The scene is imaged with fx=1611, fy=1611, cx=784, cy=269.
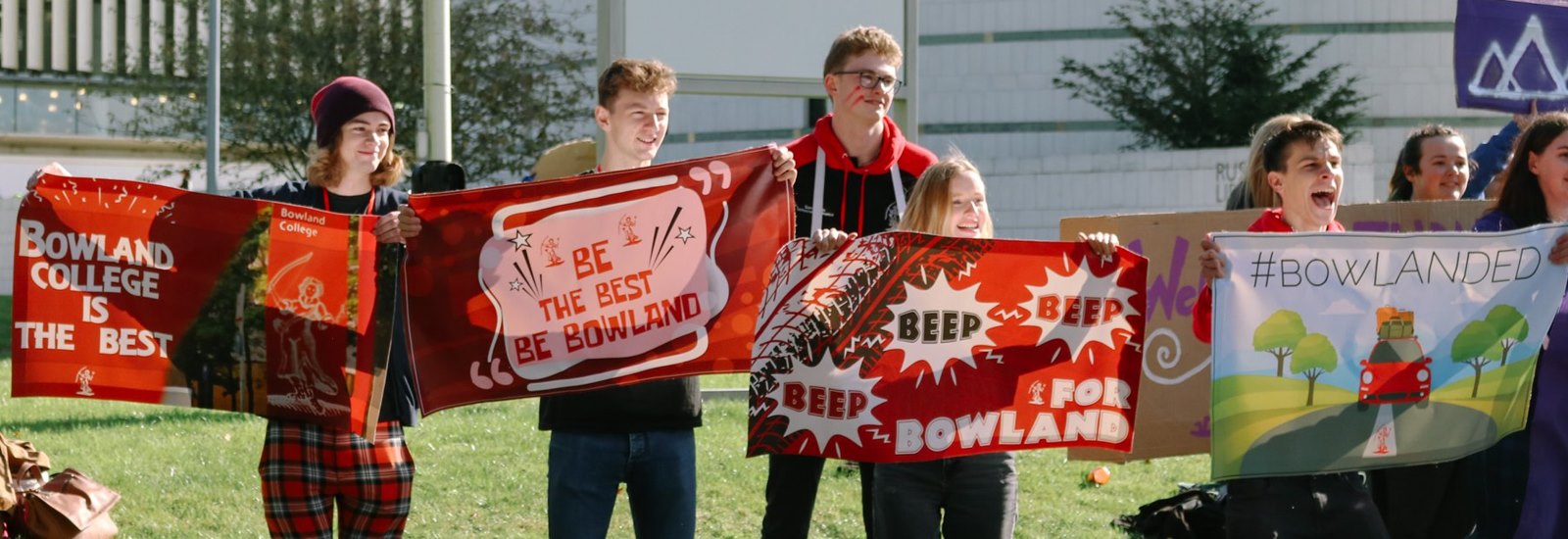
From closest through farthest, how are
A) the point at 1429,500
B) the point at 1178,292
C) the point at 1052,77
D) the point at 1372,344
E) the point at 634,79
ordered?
1. the point at 634,79
2. the point at 1372,344
3. the point at 1429,500
4. the point at 1178,292
5. the point at 1052,77

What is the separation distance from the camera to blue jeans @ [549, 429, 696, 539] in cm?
453

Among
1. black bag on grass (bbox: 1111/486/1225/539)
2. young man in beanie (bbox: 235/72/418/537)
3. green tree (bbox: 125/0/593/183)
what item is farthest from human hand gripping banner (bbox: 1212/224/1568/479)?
green tree (bbox: 125/0/593/183)

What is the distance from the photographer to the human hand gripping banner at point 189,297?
15.8ft

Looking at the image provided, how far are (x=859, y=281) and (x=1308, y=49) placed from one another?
100ft

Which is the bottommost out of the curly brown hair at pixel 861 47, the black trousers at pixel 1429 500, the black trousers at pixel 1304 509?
the black trousers at pixel 1429 500

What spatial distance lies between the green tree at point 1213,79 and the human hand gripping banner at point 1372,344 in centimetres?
2725

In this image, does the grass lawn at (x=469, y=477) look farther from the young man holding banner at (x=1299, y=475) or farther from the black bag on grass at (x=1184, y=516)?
the young man holding banner at (x=1299, y=475)

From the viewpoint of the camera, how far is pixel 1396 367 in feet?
16.0

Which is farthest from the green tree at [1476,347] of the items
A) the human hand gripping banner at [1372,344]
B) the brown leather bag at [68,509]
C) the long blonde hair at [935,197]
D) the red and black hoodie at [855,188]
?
the brown leather bag at [68,509]

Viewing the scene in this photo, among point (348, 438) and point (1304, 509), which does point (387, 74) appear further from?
point (1304, 509)

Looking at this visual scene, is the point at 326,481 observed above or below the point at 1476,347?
below

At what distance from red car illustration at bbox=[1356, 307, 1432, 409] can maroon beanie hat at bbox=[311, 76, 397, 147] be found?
2999 millimetres

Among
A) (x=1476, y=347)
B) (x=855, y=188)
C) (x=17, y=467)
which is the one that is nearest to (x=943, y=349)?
(x=855, y=188)

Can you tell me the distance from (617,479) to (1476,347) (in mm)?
2659
